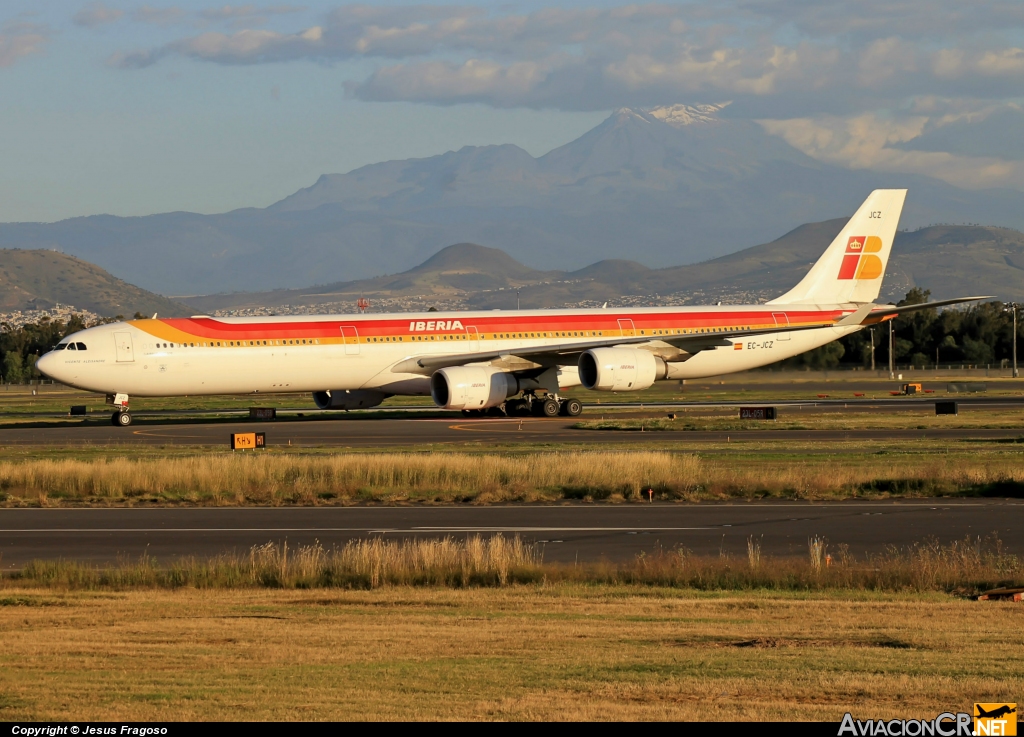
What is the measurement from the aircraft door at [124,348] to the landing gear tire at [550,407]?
15.8m

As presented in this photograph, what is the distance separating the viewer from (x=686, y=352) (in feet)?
174

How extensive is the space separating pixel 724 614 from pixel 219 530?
11.0 m

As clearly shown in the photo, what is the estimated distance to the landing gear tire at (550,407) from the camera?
171ft

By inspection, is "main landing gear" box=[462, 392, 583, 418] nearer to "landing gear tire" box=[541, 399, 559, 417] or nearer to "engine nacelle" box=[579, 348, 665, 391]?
"landing gear tire" box=[541, 399, 559, 417]

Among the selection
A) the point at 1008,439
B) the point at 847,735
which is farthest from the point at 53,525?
the point at 1008,439

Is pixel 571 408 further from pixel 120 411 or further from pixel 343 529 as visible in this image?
pixel 343 529

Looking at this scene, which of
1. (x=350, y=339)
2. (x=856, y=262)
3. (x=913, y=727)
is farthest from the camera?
(x=856, y=262)

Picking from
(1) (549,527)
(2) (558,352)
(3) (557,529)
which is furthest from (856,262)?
(3) (557,529)

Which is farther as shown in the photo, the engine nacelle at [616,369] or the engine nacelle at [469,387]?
the engine nacelle at [616,369]

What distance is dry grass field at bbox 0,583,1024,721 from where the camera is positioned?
31.6 ft

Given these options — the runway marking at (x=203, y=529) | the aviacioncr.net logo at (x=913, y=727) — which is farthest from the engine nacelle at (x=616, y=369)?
the aviacioncr.net logo at (x=913, y=727)

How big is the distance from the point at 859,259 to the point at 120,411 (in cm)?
3267

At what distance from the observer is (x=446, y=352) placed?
170ft

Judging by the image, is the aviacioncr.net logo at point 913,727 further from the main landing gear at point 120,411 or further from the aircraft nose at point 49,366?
the main landing gear at point 120,411
